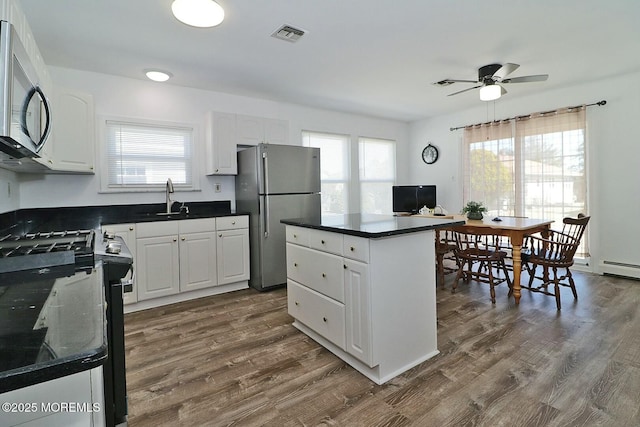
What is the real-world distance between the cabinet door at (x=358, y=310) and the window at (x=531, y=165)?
12.5ft

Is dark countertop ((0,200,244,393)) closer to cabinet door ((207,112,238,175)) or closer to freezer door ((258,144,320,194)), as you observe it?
freezer door ((258,144,320,194))

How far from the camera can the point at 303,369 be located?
2107 millimetres

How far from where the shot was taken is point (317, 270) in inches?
93.0

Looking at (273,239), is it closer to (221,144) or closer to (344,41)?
(221,144)

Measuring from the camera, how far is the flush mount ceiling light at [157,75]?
10.9 feet

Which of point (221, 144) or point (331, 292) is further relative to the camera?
point (221, 144)

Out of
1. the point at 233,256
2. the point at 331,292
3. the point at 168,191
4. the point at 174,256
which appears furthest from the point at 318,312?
the point at 168,191

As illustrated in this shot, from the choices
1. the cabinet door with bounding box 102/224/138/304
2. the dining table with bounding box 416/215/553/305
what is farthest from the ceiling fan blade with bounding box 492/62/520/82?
the cabinet door with bounding box 102/224/138/304

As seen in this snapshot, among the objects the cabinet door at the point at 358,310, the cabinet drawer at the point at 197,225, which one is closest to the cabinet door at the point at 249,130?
the cabinet drawer at the point at 197,225

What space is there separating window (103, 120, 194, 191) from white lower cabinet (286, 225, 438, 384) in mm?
2211

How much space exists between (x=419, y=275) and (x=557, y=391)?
0.95 metres

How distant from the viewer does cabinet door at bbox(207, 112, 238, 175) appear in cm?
383

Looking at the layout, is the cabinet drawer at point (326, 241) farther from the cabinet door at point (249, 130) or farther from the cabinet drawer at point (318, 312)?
the cabinet door at point (249, 130)

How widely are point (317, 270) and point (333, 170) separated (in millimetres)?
3160
